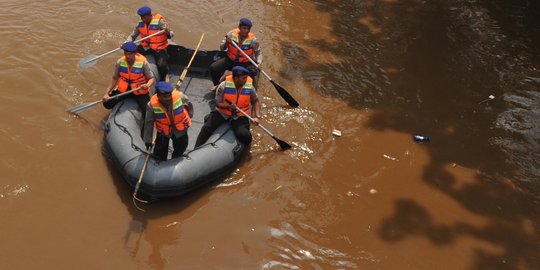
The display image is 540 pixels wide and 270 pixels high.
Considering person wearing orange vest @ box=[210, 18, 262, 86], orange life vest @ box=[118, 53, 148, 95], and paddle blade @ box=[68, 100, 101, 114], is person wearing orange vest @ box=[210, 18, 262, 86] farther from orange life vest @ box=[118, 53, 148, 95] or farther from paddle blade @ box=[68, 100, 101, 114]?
paddle blade @ box=[68, 100, 101, 114]

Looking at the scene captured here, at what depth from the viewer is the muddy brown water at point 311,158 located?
17.4 ft

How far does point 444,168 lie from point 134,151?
4.51 m

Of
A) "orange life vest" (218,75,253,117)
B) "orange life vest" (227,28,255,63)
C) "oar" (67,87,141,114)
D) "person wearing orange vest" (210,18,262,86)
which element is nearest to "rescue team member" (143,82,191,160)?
"orange life vest" (218,75,253,117)

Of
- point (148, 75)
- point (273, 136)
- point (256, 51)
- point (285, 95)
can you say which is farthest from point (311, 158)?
point (148, 75)

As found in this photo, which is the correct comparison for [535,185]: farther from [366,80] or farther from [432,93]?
[366,80]

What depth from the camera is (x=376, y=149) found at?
694 cm

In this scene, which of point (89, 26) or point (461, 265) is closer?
point (461, 265)

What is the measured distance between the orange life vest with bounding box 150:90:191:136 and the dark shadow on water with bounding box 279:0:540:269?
116 inches

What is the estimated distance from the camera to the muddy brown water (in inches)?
209

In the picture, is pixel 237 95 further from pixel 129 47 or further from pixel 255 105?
pixel 129 47

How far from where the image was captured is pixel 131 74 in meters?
6.26

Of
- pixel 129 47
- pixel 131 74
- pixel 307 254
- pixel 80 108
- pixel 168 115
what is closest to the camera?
pixel 307 254

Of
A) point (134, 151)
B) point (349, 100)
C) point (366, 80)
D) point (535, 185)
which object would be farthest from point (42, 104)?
point (535, 185)

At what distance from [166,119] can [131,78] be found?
3.94ft
